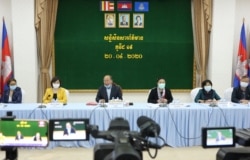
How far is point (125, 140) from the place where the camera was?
1025 millimetres

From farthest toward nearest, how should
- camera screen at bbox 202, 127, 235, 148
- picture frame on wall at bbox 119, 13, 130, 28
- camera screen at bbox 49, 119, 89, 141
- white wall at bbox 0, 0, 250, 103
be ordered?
picture frame on wall at bbox 119, 13, 130, 28 < white wall at bbox 0, 0, 250, 103 < camera screen at bbox 49, 119, 89, 141 < camera screen at bbox 202, 127, 235, 148

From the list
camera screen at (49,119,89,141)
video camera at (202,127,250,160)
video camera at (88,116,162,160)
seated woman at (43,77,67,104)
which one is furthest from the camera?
seated woman at (43,77,67,104)

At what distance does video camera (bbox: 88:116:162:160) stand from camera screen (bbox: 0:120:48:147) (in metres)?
0.81

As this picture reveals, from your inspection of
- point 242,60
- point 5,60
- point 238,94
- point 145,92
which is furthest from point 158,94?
point 5,60

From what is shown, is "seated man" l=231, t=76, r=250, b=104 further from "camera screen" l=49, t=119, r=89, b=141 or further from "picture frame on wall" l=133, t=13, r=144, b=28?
"camera screen" l=49, t=119, r=89, b=141

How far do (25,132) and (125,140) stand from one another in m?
1.09

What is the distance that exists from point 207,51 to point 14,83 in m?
4.20

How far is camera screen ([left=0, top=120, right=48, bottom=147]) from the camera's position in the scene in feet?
6.23

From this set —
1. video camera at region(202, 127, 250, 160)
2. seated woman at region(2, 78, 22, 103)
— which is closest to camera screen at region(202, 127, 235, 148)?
video camera at region(202, 127, 250, 160)

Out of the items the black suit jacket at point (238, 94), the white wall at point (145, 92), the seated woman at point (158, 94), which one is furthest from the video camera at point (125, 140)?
the white wall at point (145, 92)

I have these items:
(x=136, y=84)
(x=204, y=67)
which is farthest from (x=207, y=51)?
(x=136, y=84)

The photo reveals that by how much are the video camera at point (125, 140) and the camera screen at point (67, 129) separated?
0.58 meters

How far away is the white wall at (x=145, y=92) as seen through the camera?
273 inches

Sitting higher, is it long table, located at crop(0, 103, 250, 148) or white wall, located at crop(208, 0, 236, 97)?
white wall, located at crop(208, 0, 236, 97)
